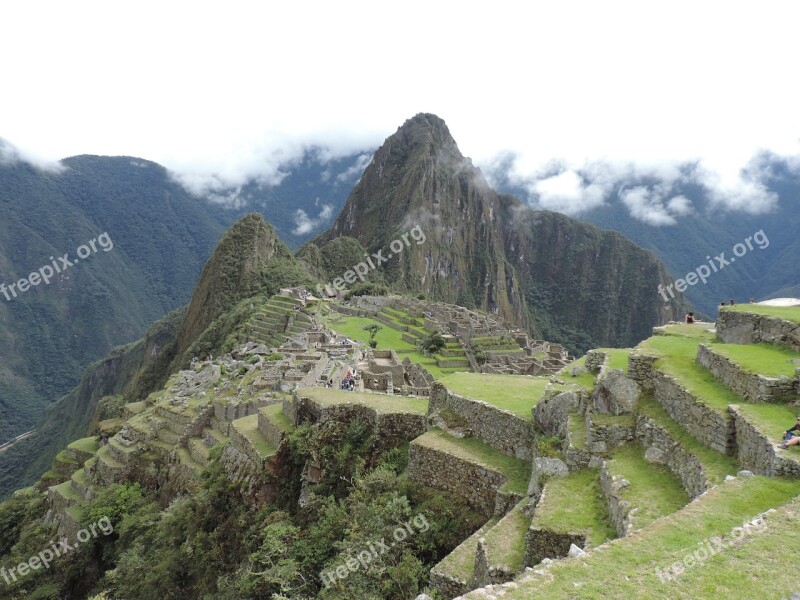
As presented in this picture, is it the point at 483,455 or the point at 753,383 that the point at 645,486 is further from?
the point at 483,455

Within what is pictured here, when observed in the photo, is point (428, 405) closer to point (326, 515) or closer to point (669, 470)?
point (326, 515)

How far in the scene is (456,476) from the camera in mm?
9328

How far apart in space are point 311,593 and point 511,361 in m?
47.6

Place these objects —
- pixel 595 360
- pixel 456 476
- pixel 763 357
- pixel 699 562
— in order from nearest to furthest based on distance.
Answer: pixel 699 562
pixel 763 357
pixel 456 476
pixel 595 360

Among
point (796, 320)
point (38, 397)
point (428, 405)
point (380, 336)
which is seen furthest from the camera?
point (38, 397)

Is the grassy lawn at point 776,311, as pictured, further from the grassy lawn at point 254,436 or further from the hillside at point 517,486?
the grassy lawn at point 254,436

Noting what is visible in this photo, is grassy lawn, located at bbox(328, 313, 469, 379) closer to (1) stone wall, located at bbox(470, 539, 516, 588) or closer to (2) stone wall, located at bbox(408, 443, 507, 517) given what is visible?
(2) stone wall, located at bbox(408, 443, 507, 517)

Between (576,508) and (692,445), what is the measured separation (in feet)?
5.89

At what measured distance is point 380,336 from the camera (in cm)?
6181

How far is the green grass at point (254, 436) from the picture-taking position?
45.1 feet

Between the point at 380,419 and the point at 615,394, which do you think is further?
the point at 380,419

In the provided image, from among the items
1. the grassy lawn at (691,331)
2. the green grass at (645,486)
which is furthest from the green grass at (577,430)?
the grassy lawn at (691,331)

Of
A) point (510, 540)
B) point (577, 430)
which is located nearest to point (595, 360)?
point (577, 430)

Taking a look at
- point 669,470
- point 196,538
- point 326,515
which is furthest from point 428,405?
point 196,538
